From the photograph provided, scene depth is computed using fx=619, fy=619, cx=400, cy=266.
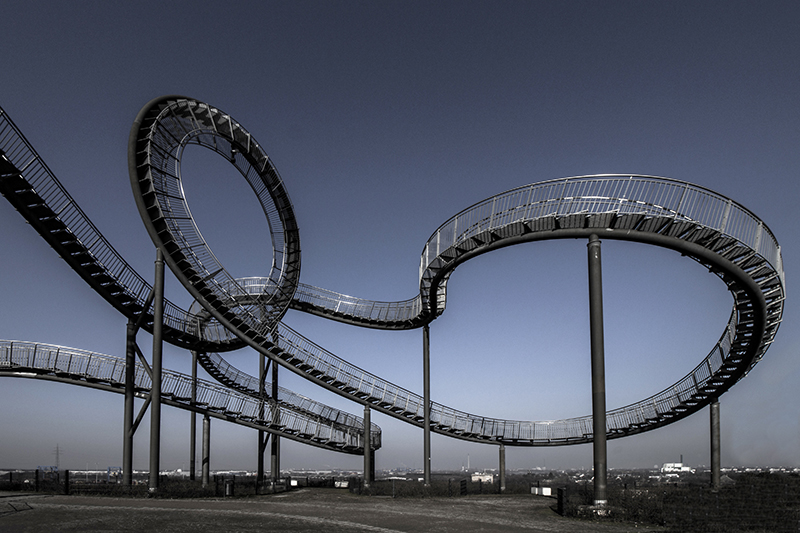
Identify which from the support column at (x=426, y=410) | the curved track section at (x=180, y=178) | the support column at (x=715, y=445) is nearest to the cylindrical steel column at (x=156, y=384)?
the curved track section at (x=180, y=178)

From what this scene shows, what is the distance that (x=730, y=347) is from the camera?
25.9 meters

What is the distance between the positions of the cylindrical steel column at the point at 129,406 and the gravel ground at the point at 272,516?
2.29 metres

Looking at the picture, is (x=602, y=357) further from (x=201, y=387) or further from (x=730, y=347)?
(x=201, y=387)

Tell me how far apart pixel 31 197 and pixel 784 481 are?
28.7 m

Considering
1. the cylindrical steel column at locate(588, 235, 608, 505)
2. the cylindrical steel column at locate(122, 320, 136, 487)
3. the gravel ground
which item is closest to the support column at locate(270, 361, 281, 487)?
the cylindrical steel column at locate(122, 320, 136, 487)

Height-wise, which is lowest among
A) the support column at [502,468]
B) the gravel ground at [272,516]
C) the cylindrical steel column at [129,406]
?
the support column at [502,468]

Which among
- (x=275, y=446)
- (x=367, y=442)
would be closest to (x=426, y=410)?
(x=367, y=442)

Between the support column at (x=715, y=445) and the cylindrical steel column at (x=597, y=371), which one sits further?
the support column at (x=715, y=445)

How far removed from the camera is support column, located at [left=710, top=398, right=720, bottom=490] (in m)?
26.9

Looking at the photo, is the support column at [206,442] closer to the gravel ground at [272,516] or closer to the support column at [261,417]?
the support column at [261,417]

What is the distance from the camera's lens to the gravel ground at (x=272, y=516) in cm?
1652

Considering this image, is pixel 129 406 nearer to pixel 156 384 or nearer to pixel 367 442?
pixel 156 384

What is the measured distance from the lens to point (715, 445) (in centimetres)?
2734

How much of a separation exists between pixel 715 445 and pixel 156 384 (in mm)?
24312
